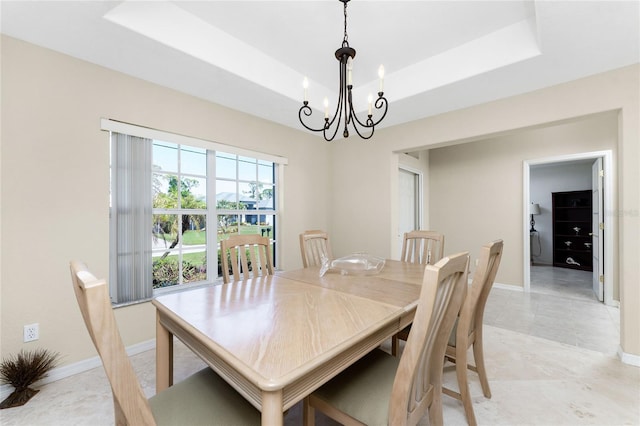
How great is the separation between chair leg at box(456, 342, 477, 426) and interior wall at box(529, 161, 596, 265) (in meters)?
6.24

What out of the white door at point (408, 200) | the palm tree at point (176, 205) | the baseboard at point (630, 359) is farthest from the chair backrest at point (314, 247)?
the baseboard at point (630, 359)

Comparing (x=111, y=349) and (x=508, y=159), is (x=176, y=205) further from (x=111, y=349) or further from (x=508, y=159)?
(x=508, y=159)

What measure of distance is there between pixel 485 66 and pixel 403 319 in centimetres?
225

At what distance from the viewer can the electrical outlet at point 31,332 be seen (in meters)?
1.84

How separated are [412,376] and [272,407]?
0.46 meters

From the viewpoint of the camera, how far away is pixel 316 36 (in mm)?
2219

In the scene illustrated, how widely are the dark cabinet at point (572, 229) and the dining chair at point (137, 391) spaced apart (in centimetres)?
746

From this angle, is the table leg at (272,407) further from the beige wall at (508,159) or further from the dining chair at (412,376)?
the beige wall at (508,159)

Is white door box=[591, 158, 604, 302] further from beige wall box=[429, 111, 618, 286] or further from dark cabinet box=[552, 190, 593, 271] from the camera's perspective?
dark cabinet box=[552, 190, 593, 271]

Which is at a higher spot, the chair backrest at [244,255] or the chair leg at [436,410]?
the chair backrest at [244,255]

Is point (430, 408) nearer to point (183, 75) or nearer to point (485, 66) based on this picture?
point (485, 66)

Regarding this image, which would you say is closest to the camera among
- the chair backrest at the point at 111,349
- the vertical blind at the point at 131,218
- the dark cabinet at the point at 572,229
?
the chair backrest at the point at 111,349

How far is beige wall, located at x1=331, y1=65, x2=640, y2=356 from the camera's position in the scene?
2105mm

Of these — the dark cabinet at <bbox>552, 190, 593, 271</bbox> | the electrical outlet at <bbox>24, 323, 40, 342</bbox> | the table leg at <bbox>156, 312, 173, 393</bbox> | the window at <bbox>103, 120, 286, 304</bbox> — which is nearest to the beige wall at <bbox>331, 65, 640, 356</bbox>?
the window at <bbox>103, 120, 286, 304</bbox>
